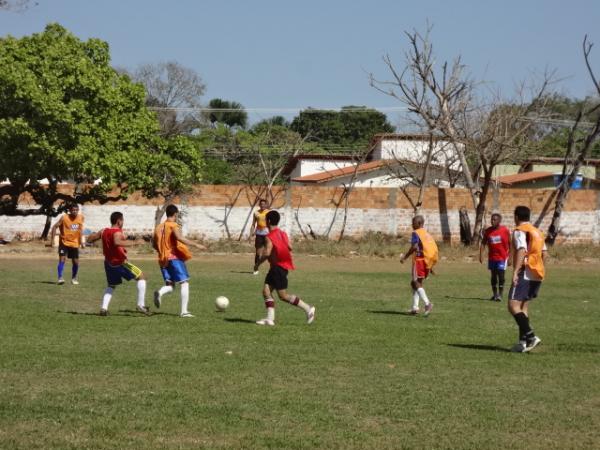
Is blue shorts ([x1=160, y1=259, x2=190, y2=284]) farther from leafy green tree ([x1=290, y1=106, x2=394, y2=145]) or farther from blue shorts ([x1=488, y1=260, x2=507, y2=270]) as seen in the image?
leafy green tree ([x1=290, y1=106, x2=394, y2=145])

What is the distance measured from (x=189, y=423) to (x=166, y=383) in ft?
6.27

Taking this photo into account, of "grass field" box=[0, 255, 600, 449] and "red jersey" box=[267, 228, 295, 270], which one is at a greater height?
"red jersey" box=[267, 228, 295, 270]

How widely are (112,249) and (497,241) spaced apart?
906 centimetres

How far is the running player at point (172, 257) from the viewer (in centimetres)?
1622

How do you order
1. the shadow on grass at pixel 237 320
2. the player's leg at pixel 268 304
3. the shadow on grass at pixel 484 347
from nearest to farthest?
the shadow on grass at pixel 484 347 < the player's leg at pixel 268 304 < the shadow on grass at pixel 237 320

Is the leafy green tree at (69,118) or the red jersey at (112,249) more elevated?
the leafy green tree at (69,118)

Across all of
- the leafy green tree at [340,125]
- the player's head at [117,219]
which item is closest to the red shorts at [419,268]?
the player's head at [117,219]

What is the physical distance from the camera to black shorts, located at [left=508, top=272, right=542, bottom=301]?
42.3 feet

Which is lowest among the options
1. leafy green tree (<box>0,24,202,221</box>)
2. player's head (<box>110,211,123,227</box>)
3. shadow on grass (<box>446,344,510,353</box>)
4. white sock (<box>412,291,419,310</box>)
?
shadow on grass (<box>446,344,510,353</box>)

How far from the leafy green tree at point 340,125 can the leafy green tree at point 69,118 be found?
5493 cm

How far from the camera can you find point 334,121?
89188 millimetres

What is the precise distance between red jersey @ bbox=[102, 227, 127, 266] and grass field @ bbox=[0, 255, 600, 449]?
91cm

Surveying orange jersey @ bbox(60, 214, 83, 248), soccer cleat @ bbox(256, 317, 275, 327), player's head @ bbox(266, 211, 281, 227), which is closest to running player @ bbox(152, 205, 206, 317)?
soccer cleat @ bbox(256, 317, 275, 327)

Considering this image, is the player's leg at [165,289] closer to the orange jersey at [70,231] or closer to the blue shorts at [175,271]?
the blue shorts at [175,271]
